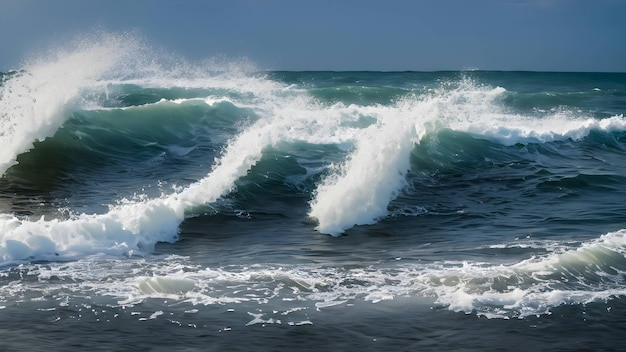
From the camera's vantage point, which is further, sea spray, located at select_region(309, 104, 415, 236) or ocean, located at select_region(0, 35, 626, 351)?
sea spray, located at select_region(309, 104, 415, 236)

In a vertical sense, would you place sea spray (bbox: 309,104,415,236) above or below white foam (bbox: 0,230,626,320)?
above

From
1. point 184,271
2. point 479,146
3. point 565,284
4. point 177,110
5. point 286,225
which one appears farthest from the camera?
point 177,110

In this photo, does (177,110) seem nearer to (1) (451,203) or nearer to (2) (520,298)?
(1) (451,203)

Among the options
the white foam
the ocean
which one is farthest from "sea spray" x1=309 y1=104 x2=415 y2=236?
the white foam

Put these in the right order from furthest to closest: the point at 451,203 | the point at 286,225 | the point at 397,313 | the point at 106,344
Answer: the point at 451,203 < the point at 286,225 < the point at 397,313 < the point at 106,344

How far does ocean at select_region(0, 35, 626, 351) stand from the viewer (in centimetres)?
723

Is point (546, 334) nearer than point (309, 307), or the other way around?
point (546, 334)

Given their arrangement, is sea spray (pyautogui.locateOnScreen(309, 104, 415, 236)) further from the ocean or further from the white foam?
the white foam

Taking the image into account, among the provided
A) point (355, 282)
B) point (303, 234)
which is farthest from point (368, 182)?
point (355, 282)

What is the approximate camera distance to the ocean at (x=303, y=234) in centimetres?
723

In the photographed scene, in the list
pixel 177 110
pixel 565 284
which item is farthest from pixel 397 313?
pixel 177 110

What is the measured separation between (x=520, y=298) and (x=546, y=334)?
973 millimetres

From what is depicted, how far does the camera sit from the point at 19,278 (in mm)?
8766

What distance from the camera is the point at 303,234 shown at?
37.9 ft
